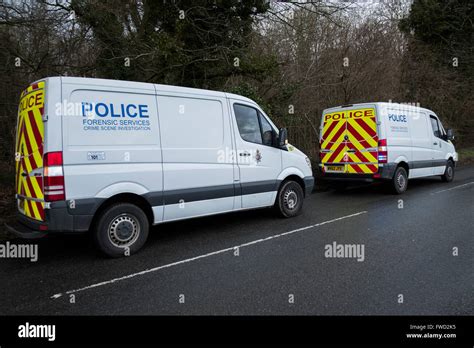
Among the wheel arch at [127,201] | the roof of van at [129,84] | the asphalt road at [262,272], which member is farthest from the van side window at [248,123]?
the wheel arch at [127,201]

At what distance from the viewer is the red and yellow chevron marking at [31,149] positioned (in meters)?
4.23

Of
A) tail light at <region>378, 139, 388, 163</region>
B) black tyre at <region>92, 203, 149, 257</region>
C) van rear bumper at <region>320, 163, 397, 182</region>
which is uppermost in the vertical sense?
tail light at <region>378, 139, 388, 163</region>

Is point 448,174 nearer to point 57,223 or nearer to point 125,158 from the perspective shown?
point 125,158

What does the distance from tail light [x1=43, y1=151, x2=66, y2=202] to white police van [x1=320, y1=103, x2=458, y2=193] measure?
7.08 meters

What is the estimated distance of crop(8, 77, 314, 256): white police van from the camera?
4148 mm

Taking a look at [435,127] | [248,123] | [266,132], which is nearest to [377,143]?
[435,127]

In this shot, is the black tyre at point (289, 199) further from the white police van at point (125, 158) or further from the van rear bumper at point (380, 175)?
the van rear bumper at point (380, 175)

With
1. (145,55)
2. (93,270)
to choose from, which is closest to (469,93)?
(145,55)

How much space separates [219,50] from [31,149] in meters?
6.24

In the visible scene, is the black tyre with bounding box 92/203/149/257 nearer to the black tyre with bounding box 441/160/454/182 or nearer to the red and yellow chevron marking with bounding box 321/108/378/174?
the red and yellow chevron marking with bounding box 321/108/378/174

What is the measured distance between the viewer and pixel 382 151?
8594mm

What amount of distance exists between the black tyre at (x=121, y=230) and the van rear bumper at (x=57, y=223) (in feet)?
0.65

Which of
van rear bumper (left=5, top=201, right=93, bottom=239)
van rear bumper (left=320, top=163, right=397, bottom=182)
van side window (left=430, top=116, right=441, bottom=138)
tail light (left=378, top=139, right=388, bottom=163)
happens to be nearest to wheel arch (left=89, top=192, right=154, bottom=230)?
van rear bumper (left=5, top=201, right=93, bottom=239)
